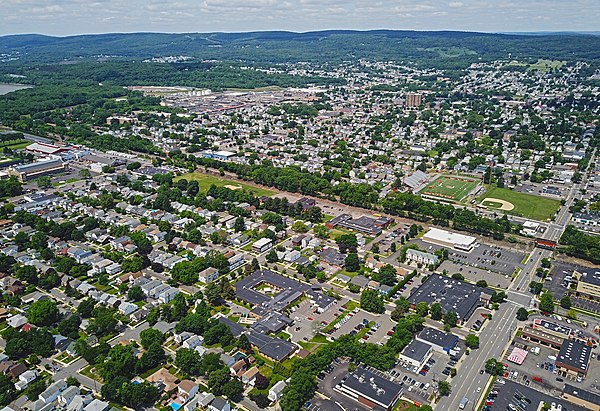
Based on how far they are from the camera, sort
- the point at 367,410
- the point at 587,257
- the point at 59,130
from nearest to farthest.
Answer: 1. the point at 367,410
2. the point at 587,257
3. the point at 59,130

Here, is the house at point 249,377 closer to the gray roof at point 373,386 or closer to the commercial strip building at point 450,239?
the gray roof at point 373,386

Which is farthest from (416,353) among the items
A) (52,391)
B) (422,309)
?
(52,391)

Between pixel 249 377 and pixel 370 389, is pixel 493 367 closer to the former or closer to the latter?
pixel 370 389

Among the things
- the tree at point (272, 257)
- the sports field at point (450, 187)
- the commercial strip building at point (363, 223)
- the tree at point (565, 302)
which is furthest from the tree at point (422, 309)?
the sports field at point (450, 187)

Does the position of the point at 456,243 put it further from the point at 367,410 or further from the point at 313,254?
the point at 367,410

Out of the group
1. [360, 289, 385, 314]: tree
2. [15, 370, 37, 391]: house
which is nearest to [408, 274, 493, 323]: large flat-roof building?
[360, 289, 385, 314]: tree

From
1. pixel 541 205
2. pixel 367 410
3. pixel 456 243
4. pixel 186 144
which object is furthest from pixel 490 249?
pixel 186 144
